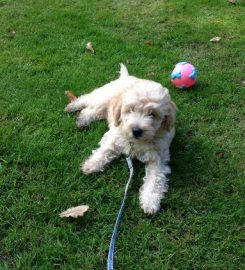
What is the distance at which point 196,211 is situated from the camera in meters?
4.41

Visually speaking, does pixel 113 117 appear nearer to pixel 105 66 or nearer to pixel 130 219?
pixel 130 219

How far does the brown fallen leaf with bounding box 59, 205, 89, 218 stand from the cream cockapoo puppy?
1.64 ft

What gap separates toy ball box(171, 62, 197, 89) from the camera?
6.03 metres

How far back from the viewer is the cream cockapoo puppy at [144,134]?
4.46 metres

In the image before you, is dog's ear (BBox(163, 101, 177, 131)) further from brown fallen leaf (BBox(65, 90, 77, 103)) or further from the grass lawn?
brown fallen leaf (BBox(65, 90, 77, 103))

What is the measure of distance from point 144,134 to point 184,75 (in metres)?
1.83

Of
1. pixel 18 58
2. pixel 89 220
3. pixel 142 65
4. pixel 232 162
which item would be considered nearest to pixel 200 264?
pixel 89 220

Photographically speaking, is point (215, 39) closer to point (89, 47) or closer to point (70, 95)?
point (89, 47)

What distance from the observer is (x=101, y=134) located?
532 cm

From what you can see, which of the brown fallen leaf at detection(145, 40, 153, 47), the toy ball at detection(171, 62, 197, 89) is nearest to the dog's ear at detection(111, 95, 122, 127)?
the toy ball at detection(171, 62, 197, 89)

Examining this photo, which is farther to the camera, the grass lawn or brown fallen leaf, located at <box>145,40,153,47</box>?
brown fallen leaf, located at <box>145,40,153,47</box>

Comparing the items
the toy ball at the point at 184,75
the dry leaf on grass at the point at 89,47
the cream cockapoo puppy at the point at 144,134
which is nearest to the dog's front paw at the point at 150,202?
the cream cockapoo puppy at the point at 144,134

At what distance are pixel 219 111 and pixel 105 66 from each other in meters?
1.81

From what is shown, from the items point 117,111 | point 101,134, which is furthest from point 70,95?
point 117,111
